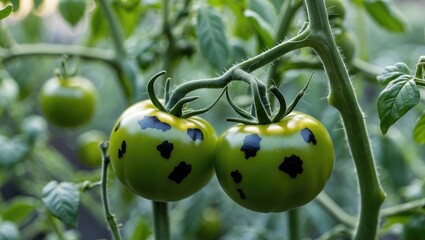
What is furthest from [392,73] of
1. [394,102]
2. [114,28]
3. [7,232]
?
[7,232]

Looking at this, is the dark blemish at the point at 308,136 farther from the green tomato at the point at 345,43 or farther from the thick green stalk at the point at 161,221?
the green tomato at the point at 345,43

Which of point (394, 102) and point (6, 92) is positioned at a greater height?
point (394, 102)

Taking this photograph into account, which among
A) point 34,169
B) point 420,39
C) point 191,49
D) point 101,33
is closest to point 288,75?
point 191,49

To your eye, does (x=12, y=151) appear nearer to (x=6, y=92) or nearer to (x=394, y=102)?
(x=6, y=92)

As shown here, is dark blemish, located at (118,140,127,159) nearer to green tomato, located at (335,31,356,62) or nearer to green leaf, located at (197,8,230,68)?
green leaf, located at (197,8,230,68)

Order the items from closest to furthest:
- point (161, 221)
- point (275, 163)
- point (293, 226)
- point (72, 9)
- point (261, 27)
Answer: point (275, 163), point (161, 221), point (261, 27), point (293, 226), point (72, 9)

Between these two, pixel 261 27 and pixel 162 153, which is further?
pixel 261 27
